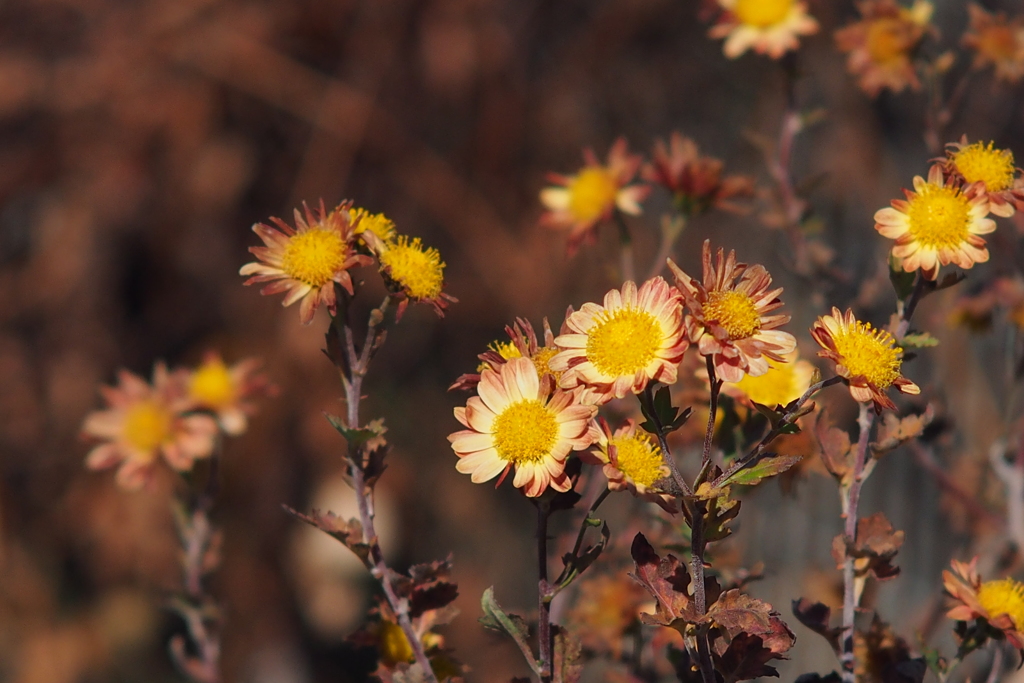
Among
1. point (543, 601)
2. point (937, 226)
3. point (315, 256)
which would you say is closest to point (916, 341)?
point (937, 226)

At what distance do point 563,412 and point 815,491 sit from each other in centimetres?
174

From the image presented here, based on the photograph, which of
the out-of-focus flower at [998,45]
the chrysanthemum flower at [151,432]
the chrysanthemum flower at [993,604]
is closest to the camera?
the chrysanthemum flower at [993,604]

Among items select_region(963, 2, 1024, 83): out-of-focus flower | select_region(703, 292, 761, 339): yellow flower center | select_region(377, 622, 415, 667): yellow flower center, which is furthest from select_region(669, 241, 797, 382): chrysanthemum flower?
select_region(963, 2, 1024, 83): out-of-focus flower

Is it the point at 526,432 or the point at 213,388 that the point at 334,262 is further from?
the point at 213,388

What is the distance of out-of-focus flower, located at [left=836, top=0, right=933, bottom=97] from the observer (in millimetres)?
998

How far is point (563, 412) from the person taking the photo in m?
0.51

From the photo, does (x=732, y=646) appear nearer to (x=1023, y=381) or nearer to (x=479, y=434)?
(x=479, y=434)

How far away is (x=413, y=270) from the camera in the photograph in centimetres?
60

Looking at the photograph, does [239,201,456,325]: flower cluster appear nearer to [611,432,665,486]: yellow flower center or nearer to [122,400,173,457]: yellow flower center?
[611,432,665,486]: yellow flower center

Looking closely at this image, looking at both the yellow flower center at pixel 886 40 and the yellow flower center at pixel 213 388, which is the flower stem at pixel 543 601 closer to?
the yellow flower center at pixel 213 388

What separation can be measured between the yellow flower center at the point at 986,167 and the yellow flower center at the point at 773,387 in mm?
193

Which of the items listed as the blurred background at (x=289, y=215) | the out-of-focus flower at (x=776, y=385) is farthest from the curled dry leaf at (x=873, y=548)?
the blurred background at (x=289, y=215)

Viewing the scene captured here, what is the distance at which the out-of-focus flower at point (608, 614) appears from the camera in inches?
31.5

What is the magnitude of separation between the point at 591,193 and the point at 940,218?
0.48 meters
